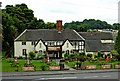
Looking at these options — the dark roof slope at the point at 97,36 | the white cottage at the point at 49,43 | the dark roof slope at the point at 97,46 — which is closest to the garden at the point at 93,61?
the dark roof slope at the point at 97,46

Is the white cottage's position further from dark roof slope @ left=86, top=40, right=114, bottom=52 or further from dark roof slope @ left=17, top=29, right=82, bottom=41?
dark roof slope @ left=86, top=40, right=114, bottom=52

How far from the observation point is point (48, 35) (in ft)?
186

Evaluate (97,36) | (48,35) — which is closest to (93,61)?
(48,35)

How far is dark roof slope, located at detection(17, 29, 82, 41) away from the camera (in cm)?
5534

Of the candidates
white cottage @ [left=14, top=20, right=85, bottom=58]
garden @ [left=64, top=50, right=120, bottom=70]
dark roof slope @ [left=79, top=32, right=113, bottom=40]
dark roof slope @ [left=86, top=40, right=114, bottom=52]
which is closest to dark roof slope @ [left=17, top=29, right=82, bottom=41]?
white cottage @ [left=14, top=20, right=85, bottom=58]

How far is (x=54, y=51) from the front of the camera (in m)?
53.4

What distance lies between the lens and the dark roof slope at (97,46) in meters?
54.8

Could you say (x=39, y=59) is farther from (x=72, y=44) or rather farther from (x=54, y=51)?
(x=72, y=44)

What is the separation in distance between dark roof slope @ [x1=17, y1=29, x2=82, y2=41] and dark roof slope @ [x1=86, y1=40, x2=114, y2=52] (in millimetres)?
3547

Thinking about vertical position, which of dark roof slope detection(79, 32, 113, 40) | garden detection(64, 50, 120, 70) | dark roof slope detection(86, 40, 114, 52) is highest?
dark roof slope detection(79, 32, 113, 40)

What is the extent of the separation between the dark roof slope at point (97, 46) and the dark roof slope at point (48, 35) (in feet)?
11.6

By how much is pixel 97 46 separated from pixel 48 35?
13.5m

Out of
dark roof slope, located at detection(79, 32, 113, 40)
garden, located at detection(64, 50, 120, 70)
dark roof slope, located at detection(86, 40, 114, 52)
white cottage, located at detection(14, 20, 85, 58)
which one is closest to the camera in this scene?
garden, located at detection(64, 50, 120, 70)

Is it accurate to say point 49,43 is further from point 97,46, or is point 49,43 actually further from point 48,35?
point 97,46
